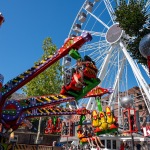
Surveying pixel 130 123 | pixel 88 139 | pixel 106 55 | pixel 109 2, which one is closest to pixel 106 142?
pixel 88 139

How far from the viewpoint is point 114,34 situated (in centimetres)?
2614

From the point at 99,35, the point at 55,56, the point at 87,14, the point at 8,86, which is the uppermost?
the point at 87,14

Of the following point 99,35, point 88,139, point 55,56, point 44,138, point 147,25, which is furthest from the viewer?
point 99,35

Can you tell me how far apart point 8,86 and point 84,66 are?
169 inches

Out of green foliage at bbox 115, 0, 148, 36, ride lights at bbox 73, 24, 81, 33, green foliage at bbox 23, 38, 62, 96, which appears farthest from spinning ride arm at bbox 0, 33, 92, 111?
ride lights at bbox 73, 24, 81, 33

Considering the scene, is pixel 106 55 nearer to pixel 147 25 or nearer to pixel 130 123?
pixel 130 123

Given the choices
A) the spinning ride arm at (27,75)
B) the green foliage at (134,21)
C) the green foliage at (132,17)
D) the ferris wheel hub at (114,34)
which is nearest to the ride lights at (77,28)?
the ferris wheel hub at (114,34)

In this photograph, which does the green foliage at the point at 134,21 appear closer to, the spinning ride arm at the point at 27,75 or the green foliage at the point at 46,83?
the spinning ride arm at the point at 27,75

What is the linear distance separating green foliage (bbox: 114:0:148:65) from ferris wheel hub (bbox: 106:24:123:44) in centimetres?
1243

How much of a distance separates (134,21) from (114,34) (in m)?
14.6

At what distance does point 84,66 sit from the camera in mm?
9078

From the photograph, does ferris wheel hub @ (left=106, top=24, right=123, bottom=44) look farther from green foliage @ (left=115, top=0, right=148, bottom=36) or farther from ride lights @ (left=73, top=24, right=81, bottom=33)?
green foliage @ (left=115, top=0, right=148, bottom=36)

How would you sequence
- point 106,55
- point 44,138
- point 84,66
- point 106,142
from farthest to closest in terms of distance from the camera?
point 106,55 < point 44,138 < point 106,142 < point 84,66

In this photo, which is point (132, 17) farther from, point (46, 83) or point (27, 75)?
point (46, 83)
